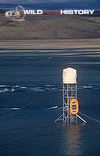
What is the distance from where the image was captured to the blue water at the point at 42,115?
50.9 ft

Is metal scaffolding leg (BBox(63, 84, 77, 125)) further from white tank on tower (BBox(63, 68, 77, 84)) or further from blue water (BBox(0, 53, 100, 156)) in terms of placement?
white tank on tower (BBox(63, 68, 77, 84))

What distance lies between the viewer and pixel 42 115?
2019cm

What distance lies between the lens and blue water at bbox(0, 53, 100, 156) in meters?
15.5

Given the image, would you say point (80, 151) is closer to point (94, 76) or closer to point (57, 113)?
point (57, 113)

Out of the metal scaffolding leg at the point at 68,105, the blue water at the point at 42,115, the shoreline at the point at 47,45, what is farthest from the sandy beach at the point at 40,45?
the metal scaffolding leg at the point at 68,105

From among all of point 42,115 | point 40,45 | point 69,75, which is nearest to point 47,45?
point 40,45

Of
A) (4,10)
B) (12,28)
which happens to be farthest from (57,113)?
(4,10)

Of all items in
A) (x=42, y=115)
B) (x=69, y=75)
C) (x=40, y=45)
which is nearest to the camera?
(x=69, y=75)

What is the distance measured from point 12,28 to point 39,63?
67.9 meters

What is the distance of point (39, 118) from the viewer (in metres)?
19.6

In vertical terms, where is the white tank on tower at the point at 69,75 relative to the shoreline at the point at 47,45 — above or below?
above

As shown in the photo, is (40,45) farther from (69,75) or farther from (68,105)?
(69,75)

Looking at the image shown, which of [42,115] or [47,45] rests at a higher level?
[42,115]

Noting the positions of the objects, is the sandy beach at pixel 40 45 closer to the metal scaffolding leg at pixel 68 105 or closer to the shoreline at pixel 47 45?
the shoreline at pixel 47 45
